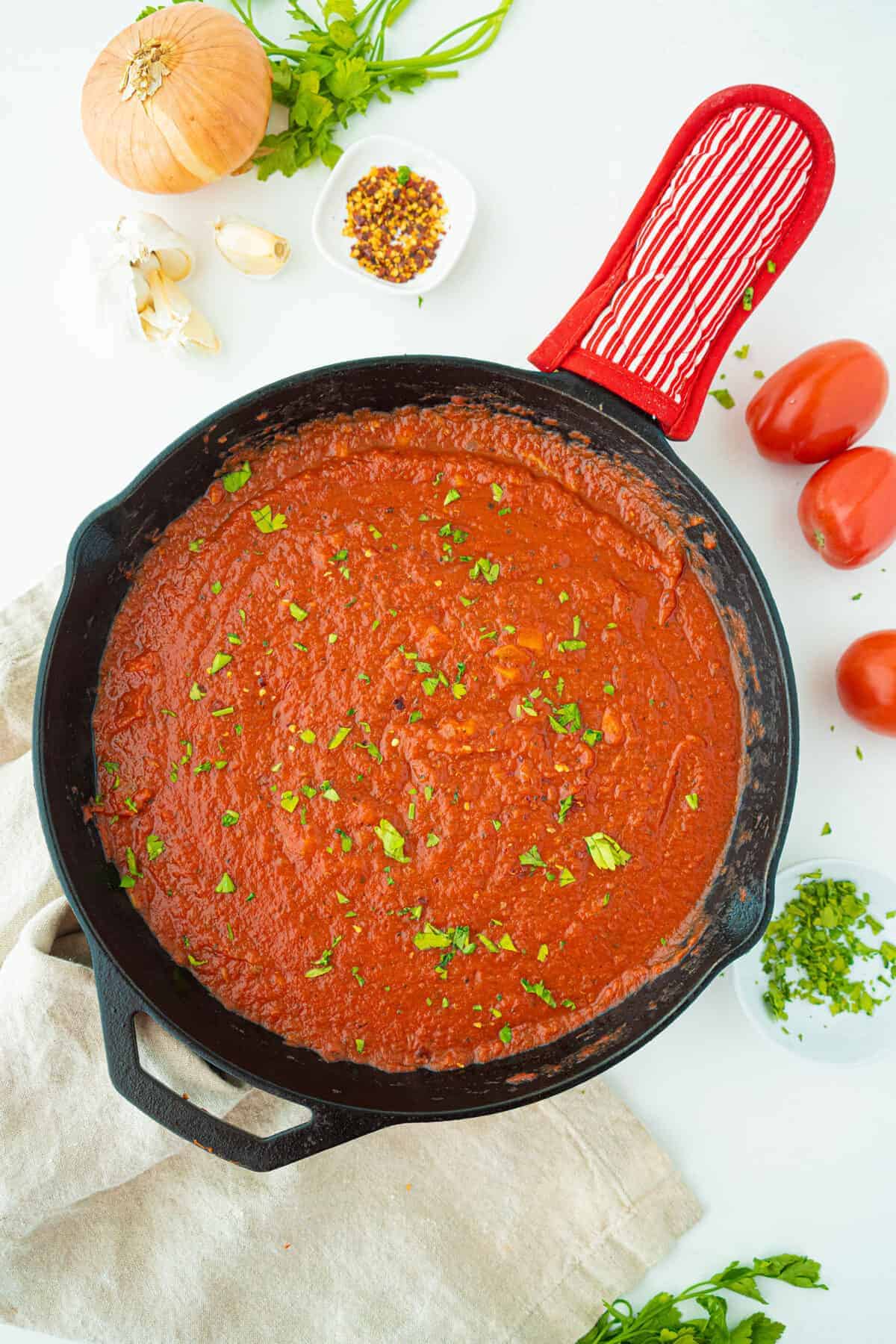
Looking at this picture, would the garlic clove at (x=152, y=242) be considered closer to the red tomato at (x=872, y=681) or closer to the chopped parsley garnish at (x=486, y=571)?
the chopped parsley garnish at (x=486, y=571)

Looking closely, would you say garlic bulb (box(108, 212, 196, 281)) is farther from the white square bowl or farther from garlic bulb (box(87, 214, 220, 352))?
the white square bowl

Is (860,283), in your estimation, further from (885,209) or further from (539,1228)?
(539,1228)

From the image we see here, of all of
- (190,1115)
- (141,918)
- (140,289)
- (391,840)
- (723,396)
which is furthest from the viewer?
(723,396)

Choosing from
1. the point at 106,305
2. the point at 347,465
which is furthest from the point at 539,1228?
the point at 106,305

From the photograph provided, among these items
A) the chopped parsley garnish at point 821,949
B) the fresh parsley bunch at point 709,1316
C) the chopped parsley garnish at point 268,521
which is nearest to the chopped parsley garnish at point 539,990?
the chopped parsley garnish at point 821,949

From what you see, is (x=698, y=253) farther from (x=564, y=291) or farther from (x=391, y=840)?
(x=391, y=840)

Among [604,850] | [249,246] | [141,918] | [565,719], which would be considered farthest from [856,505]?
[141,918]
